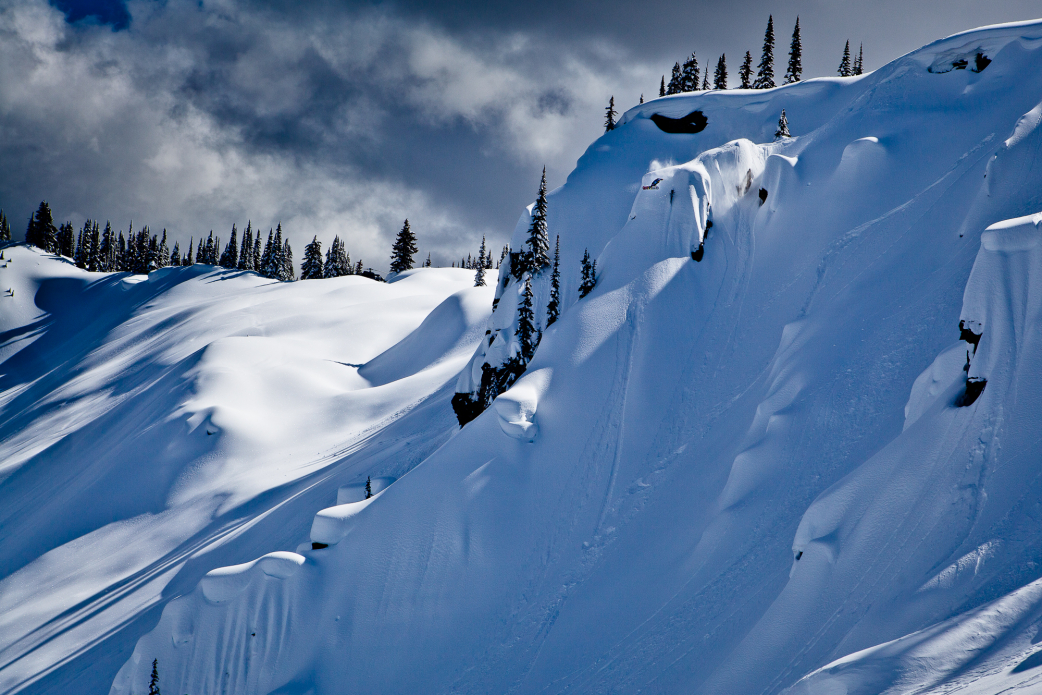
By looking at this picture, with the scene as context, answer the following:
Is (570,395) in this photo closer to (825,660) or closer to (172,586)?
(825,660)

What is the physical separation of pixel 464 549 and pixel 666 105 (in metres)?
36.5

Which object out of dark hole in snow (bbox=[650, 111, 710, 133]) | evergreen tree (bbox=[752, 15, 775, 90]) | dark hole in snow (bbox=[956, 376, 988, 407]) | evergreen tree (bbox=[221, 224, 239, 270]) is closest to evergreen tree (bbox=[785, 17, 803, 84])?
evergreen tree (bbox=[752, 15, 775, 90])

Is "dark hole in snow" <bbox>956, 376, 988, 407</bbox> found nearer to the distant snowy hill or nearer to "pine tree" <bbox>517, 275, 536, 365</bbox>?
the distant snowy hill

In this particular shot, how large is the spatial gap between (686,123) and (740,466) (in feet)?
107

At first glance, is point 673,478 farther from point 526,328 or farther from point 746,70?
point 746,70

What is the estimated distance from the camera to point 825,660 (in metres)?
9.85

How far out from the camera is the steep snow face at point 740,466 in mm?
10672

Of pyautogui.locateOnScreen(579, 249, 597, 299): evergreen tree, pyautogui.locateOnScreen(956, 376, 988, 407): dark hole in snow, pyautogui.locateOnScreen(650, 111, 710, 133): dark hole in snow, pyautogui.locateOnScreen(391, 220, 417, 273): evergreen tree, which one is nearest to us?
pyautogui.locateOnScreen(956, 376, 988, 407): dark hole in snow

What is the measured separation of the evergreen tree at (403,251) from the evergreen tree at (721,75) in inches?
1663

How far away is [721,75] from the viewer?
59.4m

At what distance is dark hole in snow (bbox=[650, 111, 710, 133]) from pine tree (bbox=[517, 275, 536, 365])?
21.4 metres

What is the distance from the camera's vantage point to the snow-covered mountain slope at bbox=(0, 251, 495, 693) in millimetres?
23047

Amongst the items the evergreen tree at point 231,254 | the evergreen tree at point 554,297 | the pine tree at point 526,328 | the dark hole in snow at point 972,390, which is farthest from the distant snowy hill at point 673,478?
the evergreen tree at point 231,254

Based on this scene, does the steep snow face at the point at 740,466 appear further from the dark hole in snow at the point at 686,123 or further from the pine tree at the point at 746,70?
the pine tree at the point at 746,70
